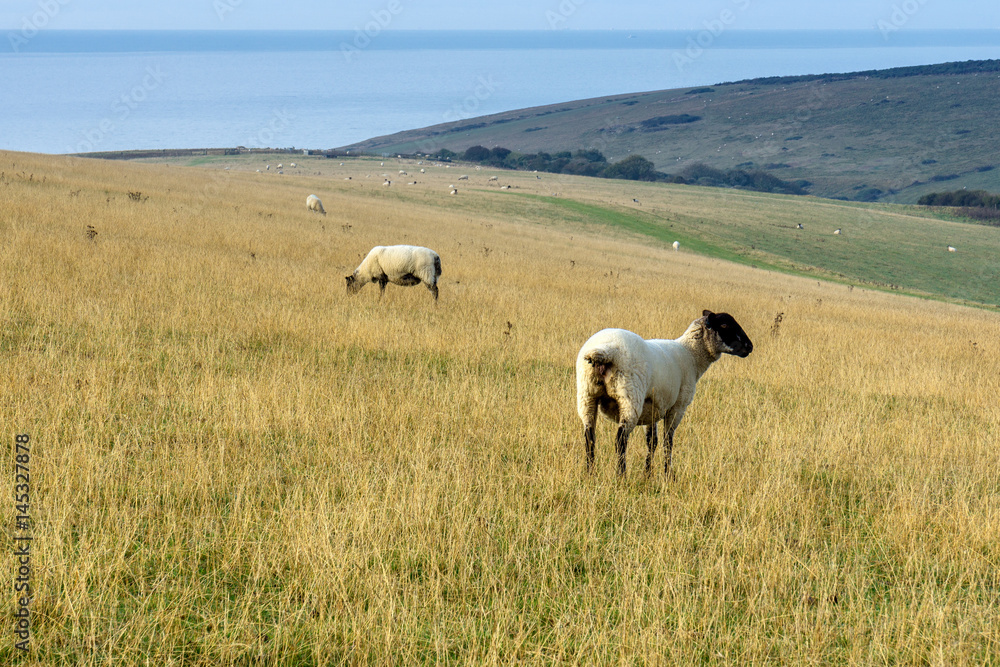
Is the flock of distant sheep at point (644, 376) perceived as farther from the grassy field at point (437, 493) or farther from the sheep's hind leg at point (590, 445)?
the grassy field at point (437, 493)

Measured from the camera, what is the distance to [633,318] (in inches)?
565

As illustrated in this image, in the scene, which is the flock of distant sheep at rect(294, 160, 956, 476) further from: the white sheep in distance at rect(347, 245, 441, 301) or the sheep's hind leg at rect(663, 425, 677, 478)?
the white sheep in distance at rect(347, 245, 441, 301)

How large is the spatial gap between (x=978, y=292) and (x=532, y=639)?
168 feet

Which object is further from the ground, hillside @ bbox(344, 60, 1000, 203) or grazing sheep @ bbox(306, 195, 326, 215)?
hillside @ bbox(344, 60, 1000, 203)

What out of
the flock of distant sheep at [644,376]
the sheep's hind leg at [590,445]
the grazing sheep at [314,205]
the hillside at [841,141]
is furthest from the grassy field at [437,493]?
the hillside at [841,141]

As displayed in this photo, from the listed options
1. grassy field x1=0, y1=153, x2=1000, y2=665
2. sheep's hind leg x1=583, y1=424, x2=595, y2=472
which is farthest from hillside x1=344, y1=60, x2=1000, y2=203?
sheep's hind leg x1=583, y1=424, x2=595, y2=472

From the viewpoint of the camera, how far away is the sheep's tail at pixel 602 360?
5.81m

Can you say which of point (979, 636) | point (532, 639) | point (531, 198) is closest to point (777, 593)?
point (979, 636)

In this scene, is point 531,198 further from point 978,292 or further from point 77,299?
point 77,299

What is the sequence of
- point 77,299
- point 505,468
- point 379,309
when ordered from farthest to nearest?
point 379,309 → point 77,299 → point 505,468

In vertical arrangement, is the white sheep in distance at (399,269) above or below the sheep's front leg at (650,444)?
above

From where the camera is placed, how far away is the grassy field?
12.2 feet

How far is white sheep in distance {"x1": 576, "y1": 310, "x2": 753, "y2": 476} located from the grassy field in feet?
1.47

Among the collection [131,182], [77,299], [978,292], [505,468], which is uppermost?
[131,182]
